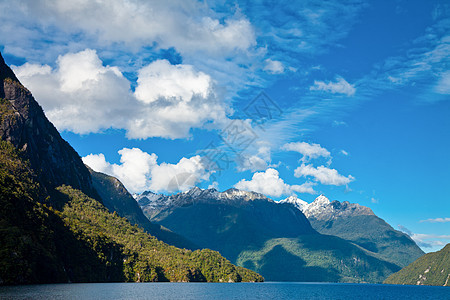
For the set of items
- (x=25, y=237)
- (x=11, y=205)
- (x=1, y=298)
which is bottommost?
(x=1, y=298)

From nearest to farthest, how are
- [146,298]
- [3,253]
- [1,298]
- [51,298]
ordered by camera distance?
[1,298] → [51,298] → [146,298] → [3,253]

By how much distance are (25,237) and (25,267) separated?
14.1 meters

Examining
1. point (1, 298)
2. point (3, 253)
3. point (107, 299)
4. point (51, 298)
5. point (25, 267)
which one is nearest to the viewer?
point (1, 298)

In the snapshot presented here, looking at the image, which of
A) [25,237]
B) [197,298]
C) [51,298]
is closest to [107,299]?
[51,298]

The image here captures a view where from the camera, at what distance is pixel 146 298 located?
155m

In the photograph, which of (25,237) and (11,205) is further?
(11,205)

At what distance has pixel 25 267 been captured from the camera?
584 feet

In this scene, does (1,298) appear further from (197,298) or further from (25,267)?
(197,298)

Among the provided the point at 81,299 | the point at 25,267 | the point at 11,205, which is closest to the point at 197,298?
the point at 81,299

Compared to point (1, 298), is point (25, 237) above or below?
above

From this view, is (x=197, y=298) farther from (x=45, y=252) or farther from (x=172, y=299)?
(x=45, y=252)

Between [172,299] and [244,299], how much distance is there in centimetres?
3618

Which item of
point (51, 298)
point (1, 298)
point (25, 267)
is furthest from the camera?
point (25, 267)

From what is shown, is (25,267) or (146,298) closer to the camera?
(146,298)
